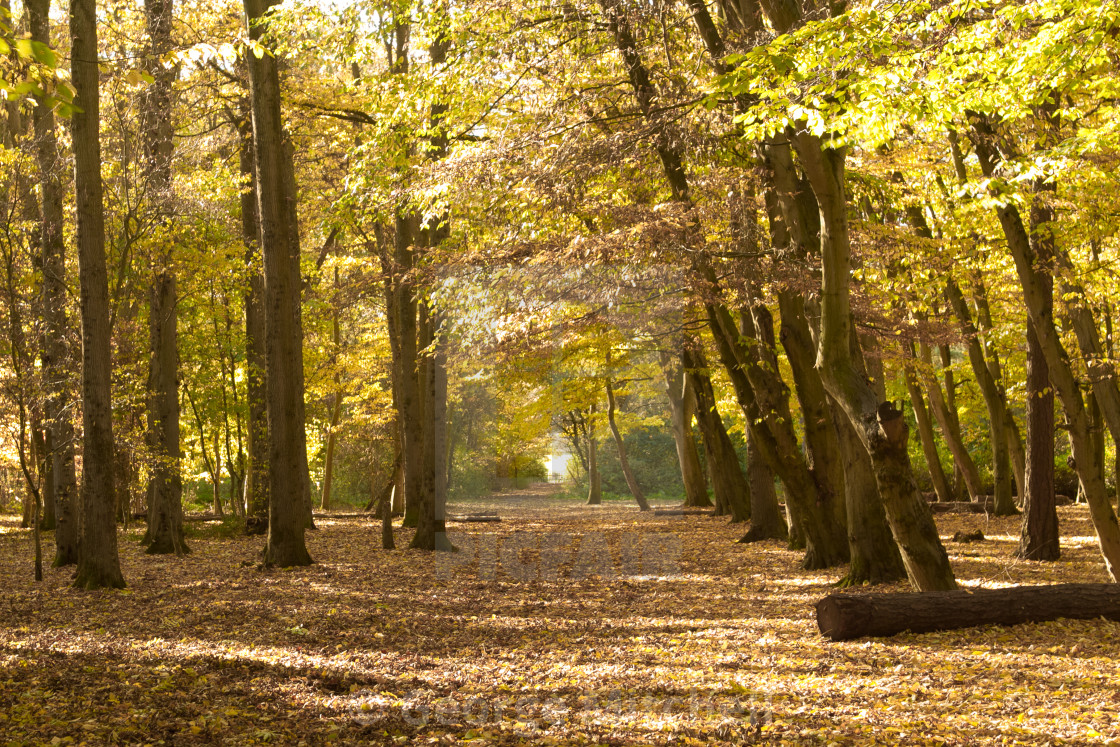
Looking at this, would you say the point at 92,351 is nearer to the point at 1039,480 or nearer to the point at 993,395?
the point at 1039,480

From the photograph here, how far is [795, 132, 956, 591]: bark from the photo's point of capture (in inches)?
261

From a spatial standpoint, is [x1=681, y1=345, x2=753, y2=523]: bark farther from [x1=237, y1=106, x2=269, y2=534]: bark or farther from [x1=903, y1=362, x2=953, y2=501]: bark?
[x1=237, y1=106, x2=269, y2=534]: bark

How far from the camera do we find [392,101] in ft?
37.7

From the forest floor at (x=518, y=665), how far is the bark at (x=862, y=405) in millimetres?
802

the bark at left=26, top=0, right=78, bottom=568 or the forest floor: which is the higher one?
the bark at left=26, top=0, right=78, bottom=568

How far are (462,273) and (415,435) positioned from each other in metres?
4.39

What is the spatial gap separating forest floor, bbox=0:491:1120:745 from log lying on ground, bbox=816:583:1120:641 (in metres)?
0.11

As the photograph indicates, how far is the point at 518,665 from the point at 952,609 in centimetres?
326

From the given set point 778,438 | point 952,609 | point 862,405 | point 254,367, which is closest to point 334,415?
point 254,367

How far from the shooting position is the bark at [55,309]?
34.4 feet

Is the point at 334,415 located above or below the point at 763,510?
above

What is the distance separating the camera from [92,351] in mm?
8602

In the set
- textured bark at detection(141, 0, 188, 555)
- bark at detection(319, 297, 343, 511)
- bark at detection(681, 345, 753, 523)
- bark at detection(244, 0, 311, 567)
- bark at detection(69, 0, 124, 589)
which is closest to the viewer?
bark at detection(69, 0, 124, 589)

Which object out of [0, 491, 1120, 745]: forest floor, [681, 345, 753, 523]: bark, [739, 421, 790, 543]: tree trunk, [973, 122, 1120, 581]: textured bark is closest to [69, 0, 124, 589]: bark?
[0, 491, 1120, 745]: forest floor
